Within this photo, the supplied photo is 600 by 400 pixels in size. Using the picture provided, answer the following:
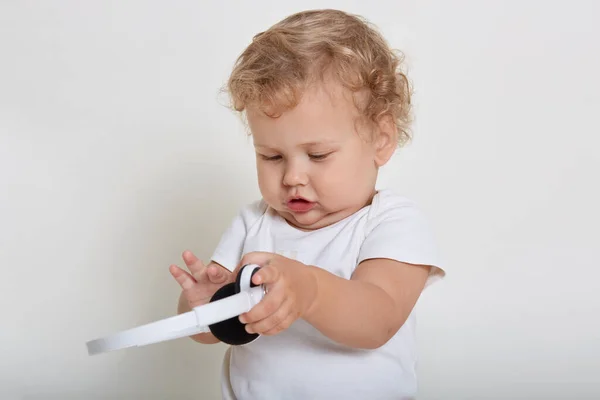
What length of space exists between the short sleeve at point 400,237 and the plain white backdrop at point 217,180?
0.71 meters

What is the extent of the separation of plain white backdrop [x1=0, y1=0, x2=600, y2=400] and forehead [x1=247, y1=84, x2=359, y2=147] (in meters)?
0.79

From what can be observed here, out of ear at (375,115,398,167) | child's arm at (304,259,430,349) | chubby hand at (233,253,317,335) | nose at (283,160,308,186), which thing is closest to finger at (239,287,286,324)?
chubby hand at (233,253,317,335)

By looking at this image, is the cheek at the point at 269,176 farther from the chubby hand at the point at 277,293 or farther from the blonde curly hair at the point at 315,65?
the chubby hand at the point at 277,293

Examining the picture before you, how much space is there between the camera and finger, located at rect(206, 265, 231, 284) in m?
1.34

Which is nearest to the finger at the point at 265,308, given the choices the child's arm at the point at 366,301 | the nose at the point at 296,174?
the child's arm at the point at 366,301

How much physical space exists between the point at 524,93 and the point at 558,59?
127mm

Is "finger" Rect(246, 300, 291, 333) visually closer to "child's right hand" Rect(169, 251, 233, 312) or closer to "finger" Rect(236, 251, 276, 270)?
"finger" Rect(236, 251, 276, 270)

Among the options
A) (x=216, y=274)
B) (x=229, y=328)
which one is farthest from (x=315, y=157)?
(x=229, y=328)

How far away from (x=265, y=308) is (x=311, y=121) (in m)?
0.41

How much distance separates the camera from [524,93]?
226 cm

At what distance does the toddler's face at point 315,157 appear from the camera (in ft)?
4.38

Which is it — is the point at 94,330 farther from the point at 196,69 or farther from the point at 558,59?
the point at 558,59

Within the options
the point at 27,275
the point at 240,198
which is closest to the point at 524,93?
the point at 240,198

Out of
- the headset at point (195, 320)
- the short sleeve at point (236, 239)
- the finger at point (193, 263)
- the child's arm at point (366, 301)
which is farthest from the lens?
the short sleeve at point (236, 239)
